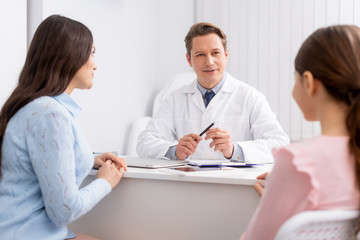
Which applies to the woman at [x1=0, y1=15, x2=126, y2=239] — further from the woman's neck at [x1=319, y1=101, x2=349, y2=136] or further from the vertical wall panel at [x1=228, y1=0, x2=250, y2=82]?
the vertical wall panel at [x1=228, y1=0, x2=250, y2=82]

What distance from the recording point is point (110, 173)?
127 cm

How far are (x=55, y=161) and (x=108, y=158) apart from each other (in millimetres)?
346

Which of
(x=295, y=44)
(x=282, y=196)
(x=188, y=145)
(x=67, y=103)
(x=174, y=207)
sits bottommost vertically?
(x=174, y=207)

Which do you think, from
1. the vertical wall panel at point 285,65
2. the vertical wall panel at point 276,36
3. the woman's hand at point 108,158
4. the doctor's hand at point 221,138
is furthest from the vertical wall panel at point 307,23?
the woman's hand at point 108,158

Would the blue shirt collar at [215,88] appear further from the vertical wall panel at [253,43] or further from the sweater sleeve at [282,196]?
the sweater sleeve at [282,196]

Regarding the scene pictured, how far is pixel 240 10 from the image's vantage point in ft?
9.86

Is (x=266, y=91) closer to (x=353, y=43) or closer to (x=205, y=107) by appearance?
(x=205, y=107)

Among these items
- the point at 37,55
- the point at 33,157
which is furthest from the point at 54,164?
the point at 37,55

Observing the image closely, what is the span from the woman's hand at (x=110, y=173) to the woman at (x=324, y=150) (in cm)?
52

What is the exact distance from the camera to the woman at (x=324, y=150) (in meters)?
0.77

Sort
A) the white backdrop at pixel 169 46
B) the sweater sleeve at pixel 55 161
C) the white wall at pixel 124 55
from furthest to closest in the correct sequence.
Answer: the white backdrop at pixel 169 46 → the white wall at pixel 124 55 → the sweater sleeve at pixel 55 161

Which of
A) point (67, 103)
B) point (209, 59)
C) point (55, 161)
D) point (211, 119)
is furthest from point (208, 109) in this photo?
point (55, 161)

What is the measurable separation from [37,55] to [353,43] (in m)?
0.83

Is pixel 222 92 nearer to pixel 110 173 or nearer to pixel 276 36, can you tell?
pixel 110 173
